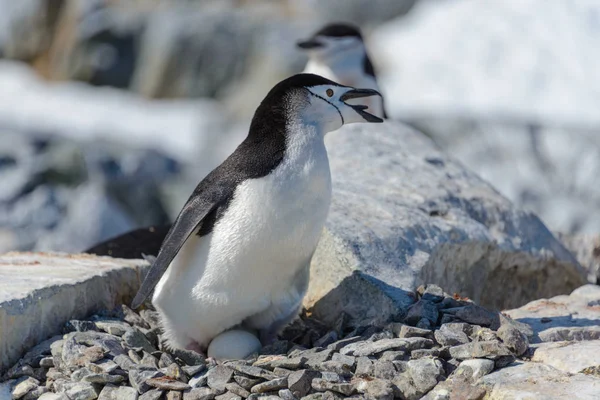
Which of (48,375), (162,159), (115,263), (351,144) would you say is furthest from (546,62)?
(48,375)

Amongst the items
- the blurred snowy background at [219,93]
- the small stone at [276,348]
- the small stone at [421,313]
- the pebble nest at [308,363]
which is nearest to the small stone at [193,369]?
the pebble nest at [308,363]

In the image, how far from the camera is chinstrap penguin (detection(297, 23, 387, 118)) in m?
7.87

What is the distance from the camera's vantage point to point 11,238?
1042cm

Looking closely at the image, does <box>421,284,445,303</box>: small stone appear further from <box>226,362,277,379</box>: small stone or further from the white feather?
<box>226,362,277,379</box>: small stone

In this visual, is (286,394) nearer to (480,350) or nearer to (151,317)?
(480,350)

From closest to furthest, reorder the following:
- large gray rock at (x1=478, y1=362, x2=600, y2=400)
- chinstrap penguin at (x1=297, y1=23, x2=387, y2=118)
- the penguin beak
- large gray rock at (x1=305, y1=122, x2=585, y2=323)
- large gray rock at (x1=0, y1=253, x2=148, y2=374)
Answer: large gray rock at (x1=478, y1=362, x2=600, y2=400) → large gray rock at (x1=0, y1=253, x2=148, y2=374) → large gray rock at (x1=305, y1=122, x2=585, y2=323) → the penguin beak → chinstrap penguin at (x1=297, y1=23, x2=387, y2=118)

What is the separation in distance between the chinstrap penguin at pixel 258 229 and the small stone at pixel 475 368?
800 mm

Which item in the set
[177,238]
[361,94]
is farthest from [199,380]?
[361,94]

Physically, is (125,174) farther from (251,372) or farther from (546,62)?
(251,372)

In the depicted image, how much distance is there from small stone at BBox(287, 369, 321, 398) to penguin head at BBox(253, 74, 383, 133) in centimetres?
103

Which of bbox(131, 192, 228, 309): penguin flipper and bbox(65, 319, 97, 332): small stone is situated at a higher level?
bbox(131, 192, 228, 309): penguin flipper

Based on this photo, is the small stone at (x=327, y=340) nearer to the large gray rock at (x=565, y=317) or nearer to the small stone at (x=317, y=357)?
the small stone at (x=317, y=357)

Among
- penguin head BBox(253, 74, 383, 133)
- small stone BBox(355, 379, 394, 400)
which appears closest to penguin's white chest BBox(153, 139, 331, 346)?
penguin head BBox(253, 74, 383, 133)

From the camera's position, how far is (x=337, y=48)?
Answer: 7910 mm
